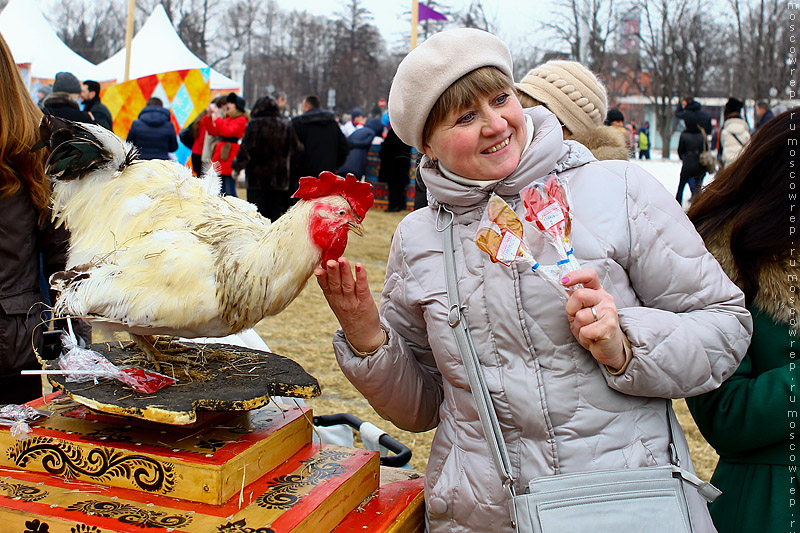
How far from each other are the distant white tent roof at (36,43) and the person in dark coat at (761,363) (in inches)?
639

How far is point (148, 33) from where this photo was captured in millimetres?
15664

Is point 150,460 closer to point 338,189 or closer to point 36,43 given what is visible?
point 338,189

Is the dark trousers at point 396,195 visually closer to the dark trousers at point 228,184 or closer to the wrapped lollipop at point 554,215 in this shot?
the dark trousers at point 228,184

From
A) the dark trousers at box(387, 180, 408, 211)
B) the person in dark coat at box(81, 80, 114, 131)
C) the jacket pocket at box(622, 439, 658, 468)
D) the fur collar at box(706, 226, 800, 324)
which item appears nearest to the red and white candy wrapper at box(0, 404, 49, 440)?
Answer: the jacket pocket at box(622, 439, 658, 468)

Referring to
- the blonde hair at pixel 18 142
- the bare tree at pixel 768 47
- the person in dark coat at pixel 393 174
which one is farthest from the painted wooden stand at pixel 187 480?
the bare tree at pixel 768 47

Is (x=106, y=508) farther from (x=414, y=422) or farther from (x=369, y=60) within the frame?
(x=369, y=60)

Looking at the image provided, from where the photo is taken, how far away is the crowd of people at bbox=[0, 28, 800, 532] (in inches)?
58.9

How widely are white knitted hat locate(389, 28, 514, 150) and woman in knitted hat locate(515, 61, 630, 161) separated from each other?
112 centimetres

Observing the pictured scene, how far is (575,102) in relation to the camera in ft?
8.89

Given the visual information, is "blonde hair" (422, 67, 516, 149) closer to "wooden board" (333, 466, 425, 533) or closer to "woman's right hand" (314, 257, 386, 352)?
"woman's right hand" (314, 257, 386, 352)

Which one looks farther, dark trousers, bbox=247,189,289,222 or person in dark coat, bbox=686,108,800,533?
dark trousers, bbox=247,189,289,222

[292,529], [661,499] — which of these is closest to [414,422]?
[292,529]

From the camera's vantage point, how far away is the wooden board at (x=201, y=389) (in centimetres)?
161

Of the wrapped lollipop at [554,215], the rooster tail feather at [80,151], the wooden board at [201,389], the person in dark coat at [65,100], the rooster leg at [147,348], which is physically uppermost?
the person in dark coat at [65,100]
